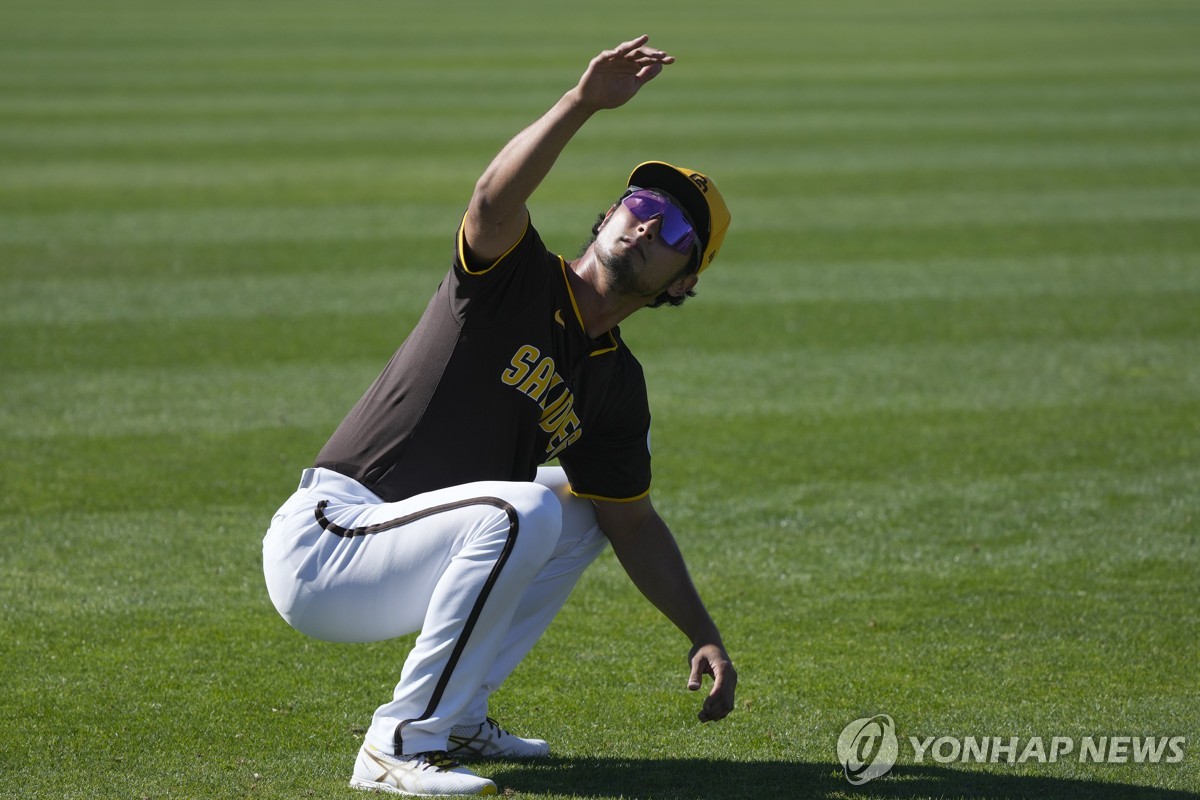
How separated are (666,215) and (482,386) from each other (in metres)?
0.65

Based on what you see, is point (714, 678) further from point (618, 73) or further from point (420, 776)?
point (618, 73)

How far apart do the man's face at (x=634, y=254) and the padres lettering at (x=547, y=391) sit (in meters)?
0.28

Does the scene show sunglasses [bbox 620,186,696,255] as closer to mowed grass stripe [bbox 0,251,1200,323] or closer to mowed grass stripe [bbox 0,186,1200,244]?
mowed grass stripe [bbox 0,251,1200,323]

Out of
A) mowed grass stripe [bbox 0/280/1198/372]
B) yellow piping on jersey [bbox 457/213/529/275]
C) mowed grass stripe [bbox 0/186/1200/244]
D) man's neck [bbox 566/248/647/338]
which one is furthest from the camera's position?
mowed grass stripe [bbox 0/186/1200/244]

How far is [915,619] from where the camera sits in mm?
5086

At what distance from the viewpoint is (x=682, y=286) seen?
381 cm

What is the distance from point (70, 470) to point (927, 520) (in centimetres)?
385

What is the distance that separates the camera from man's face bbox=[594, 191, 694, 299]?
3.67 meters

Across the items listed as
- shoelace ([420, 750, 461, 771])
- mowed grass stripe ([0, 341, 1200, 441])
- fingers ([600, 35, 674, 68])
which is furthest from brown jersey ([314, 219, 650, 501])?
mowed grass stripe ([0, 341, 1200, 441])

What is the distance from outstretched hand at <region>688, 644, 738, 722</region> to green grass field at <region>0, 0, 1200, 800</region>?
227 millimetres

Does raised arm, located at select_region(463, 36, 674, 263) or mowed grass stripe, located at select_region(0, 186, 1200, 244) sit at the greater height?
raised arm, located at select_region(463, 36, 674, 263)

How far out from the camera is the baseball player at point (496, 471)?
134 inches

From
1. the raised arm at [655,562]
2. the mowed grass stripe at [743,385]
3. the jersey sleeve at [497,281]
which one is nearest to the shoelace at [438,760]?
the raised arm at [655,562]

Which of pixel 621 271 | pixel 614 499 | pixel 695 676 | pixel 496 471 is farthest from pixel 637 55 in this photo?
pixel 695 676
